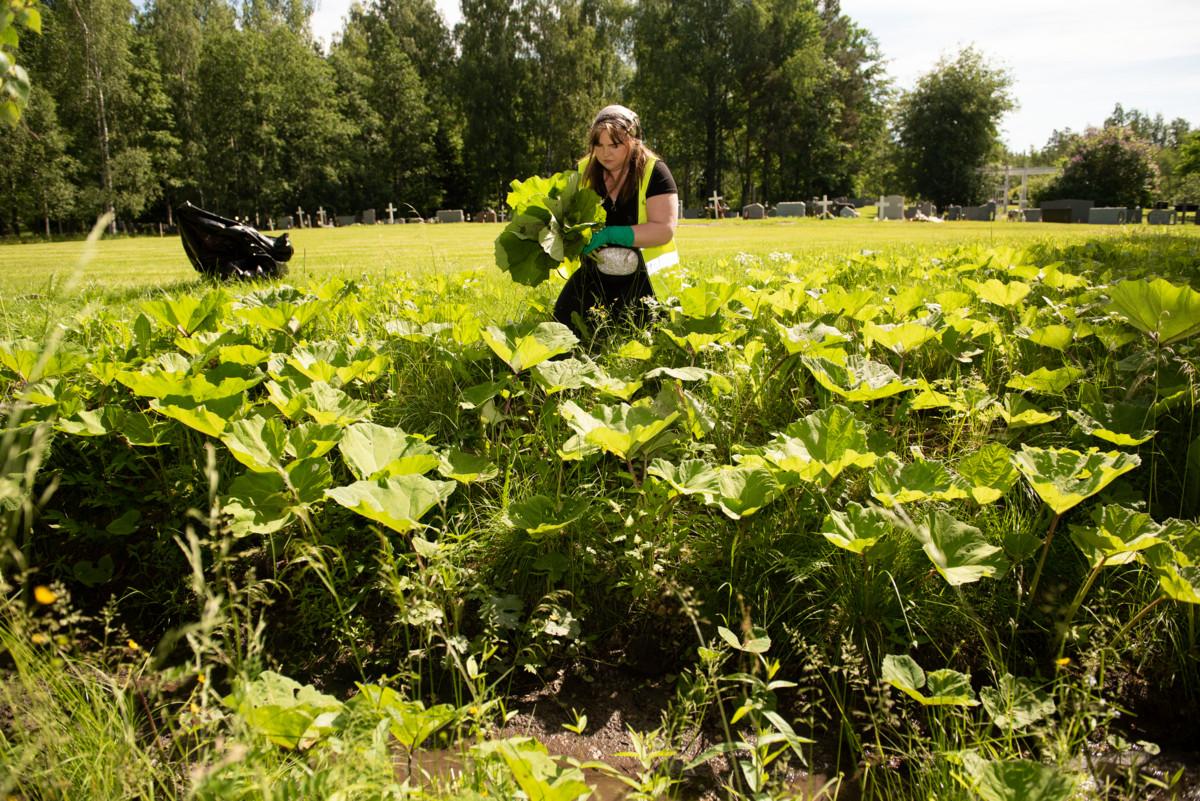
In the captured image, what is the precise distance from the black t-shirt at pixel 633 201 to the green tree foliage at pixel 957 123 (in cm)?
4068

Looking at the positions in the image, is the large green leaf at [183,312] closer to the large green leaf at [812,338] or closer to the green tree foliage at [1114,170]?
the large green leaf at [812,338]

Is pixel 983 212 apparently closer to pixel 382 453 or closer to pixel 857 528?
pixel 857 528

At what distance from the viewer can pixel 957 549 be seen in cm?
137

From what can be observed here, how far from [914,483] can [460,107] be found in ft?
139

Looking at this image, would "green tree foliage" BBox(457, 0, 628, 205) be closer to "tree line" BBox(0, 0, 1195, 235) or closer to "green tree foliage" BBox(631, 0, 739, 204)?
"tree line" BBox(0, 0, 1195, 235)

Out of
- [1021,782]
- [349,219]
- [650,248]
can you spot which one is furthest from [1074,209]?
[349,219]

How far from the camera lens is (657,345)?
270 cm

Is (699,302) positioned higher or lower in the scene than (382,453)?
higher

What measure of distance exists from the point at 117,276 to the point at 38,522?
645 centimetres

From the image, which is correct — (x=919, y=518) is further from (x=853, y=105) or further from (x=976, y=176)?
(x=853, y=105)

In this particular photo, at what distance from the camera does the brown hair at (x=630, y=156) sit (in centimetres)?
308

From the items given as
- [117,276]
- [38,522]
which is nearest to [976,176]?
[117,276]

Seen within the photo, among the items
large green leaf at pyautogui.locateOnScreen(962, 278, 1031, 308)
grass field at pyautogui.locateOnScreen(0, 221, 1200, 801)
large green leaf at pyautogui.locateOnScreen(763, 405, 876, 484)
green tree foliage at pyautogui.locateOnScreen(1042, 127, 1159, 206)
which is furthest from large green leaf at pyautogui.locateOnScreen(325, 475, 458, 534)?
green tree foliage at pyautogui.locateOnScreen(1042, 127, 1159, 206)

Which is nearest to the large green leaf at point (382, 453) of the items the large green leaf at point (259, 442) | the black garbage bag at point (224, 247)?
the large green leaf at point (259, 442)
